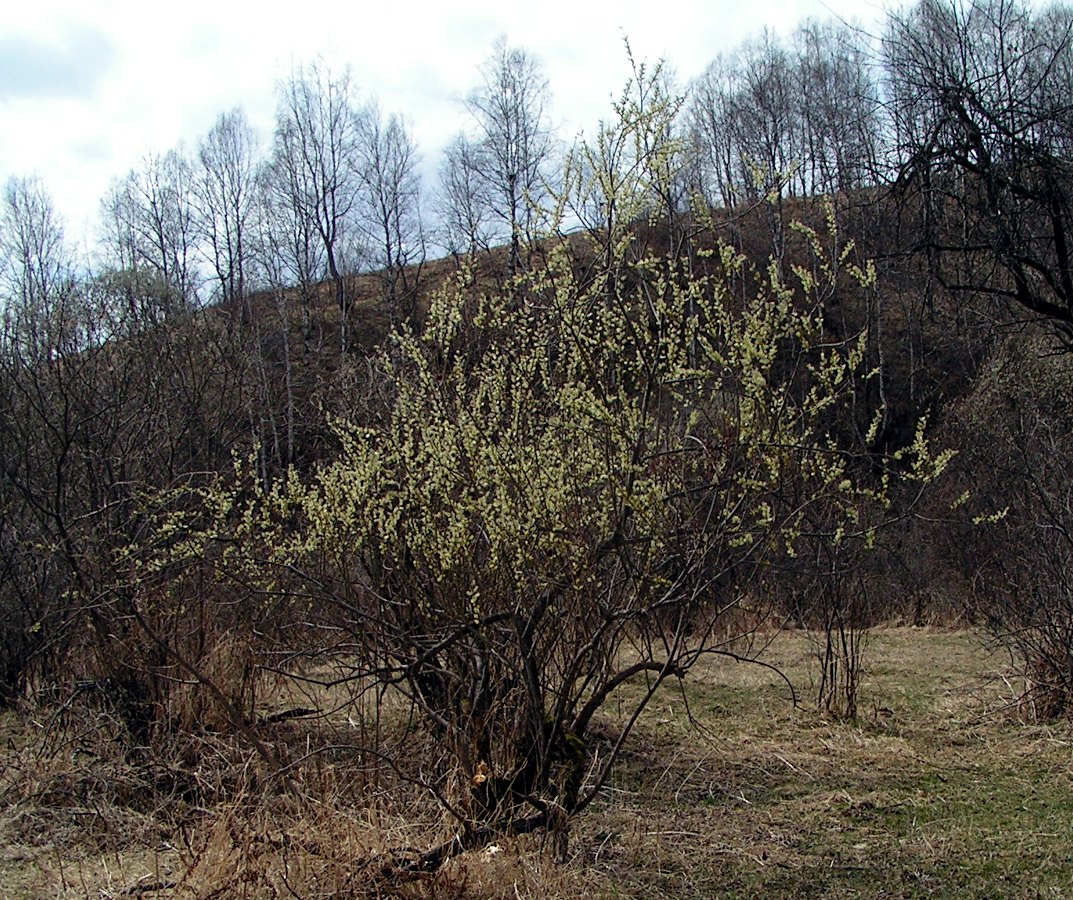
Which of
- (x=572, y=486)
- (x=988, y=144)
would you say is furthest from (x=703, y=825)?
(x=988, y=144)

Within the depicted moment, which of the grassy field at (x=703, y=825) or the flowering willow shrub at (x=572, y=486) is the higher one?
the flowering willow shrub at (x=572, y=486)

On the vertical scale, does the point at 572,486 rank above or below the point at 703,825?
above

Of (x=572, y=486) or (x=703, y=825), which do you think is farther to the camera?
(x=703, y=825)

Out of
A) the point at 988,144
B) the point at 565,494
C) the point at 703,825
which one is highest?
the point at 988,144

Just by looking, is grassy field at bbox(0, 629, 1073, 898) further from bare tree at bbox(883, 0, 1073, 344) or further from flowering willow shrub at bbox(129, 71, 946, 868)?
bare tree at bbox(883, 0, 1073, 344)

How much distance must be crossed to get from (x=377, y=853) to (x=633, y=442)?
1.74 m

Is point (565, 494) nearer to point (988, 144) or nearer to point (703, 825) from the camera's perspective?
point (703, 825)

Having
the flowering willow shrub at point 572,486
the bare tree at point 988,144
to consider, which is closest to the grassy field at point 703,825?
the flowering willow shrub at point 572,486

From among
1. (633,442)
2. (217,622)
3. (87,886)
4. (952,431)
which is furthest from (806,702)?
(952,431)

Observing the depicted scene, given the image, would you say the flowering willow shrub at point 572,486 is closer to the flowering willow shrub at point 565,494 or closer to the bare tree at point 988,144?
the flowering willow shrub at point 565,494

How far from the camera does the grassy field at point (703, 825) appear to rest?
12.0 feet

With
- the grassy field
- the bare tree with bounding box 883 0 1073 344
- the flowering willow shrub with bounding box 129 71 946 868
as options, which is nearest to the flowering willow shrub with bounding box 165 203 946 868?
the flowering willow shrub with bounding box 129 71 946 868

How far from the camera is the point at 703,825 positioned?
16.1 ft

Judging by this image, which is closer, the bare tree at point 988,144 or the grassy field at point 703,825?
the grassy field at point 703,825
